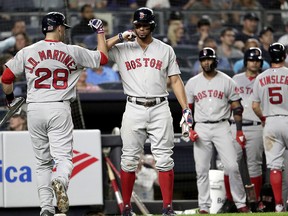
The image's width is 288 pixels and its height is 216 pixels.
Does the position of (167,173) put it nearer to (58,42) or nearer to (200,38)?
(58,42)

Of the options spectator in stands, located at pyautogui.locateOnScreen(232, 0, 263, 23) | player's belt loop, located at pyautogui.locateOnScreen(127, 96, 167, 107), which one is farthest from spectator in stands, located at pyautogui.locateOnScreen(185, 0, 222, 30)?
player's belt loop, located at pyautogui.locateOnScreen(127, 96, 167, 107)

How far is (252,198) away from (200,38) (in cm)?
411

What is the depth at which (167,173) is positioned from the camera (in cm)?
1020

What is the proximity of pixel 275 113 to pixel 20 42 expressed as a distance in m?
4.76

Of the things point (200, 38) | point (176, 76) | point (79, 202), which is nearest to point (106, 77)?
point (200, 38)

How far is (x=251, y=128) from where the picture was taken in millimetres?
13258

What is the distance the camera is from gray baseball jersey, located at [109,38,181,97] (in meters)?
10.3

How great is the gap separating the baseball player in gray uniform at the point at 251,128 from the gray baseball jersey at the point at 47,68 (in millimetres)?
3840

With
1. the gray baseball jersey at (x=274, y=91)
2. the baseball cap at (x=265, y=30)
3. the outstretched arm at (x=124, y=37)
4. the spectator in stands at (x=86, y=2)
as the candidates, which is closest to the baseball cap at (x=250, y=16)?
the baseball cap at (x=265, y=30)

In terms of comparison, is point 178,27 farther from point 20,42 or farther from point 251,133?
point 251,133

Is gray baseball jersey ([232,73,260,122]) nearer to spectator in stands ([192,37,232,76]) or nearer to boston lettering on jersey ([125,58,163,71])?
spectator in stands ([192,37,232,76])

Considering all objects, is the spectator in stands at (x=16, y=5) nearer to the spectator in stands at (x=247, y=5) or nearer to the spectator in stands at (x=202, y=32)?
the spectator in stands at (x=202, y=32)

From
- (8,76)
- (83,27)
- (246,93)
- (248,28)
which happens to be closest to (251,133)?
(246,93)

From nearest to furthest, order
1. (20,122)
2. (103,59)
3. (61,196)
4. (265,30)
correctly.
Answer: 1. (61,196)
2. (103,59)
3. (20,122)
4. (265,30)
